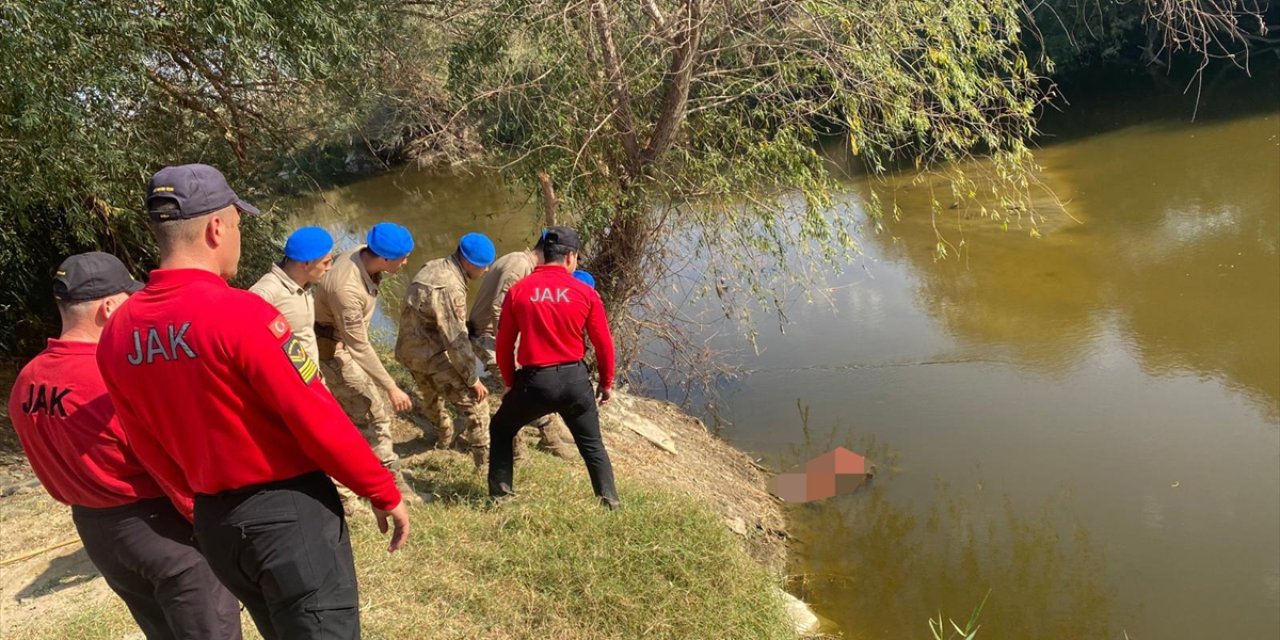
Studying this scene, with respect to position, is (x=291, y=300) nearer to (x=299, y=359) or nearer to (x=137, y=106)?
(x=299, y=359)

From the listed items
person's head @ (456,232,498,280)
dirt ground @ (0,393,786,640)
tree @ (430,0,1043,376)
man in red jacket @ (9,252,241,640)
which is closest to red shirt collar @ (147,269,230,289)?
man in red jacket @ (9,252,241,640)

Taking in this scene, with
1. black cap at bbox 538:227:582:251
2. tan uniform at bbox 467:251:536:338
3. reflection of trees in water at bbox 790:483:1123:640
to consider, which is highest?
black cap at bbox 538:227:582:251

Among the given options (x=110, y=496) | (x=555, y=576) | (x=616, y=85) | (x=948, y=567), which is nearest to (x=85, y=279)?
(x=110, y=496)

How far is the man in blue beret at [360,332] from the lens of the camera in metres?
4.91

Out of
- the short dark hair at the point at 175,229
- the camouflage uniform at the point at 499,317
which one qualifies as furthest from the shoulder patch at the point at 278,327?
the camouflage uniform at the point at 499,317

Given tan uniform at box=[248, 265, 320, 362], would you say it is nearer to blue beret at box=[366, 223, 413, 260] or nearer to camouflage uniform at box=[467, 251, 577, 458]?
blue beret at box=[366, 223, 413, 260]

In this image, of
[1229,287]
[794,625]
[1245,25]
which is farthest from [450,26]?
[1245,25]

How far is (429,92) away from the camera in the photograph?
8.79 m

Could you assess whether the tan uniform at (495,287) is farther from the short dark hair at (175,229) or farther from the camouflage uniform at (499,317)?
the short dark hair at (175,229)

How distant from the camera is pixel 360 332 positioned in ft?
16.3

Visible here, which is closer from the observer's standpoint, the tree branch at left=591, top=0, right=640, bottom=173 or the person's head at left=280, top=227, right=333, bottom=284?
the person's head at left=280, top=227, right=333, bottom=284

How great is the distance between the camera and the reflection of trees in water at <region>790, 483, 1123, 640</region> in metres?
5.88

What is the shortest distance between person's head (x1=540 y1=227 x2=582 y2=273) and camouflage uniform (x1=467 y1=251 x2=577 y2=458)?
800 mm

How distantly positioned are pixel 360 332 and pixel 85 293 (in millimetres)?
1951
